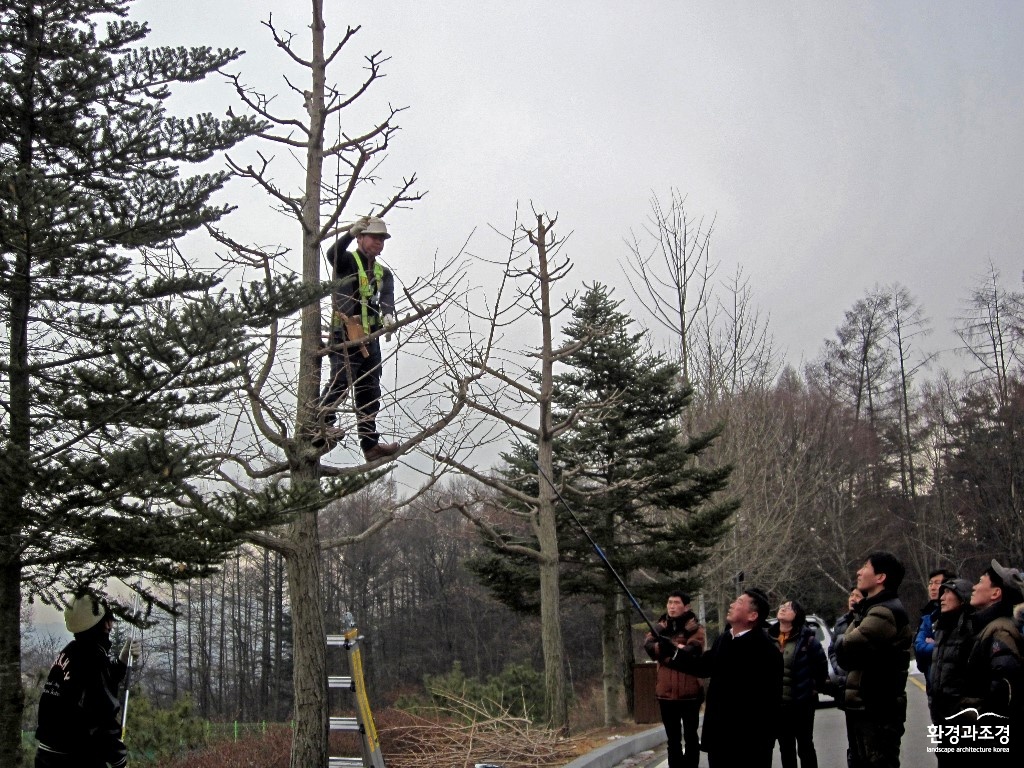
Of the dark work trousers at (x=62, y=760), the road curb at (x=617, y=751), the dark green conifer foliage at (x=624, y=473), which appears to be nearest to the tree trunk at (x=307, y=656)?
the dark work trousers at (x=62, y=760)

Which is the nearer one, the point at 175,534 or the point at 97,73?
the point at 175,534

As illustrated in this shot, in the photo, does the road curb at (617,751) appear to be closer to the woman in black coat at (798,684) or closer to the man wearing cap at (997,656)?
the woman in black coat at (798,684)

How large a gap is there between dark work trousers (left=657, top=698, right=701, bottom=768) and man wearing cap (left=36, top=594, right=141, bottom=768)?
4626mm

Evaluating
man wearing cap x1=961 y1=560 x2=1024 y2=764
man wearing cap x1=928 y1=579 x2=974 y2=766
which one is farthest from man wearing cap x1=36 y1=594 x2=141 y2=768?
man wearing cap x1=961 y1=560 x2=1024 y2=764

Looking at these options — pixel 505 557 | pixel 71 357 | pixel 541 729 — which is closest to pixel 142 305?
pixel 71 357

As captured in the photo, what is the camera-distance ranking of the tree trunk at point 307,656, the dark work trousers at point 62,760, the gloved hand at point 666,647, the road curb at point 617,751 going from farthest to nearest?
the road curb at point 617,751
the tree trunk at point 307,656
the gloved hand at point 666,647
the dark work trousers at point 62,760

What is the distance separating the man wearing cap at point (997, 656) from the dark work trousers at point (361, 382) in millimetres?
4900

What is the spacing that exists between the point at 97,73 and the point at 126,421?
3.01m

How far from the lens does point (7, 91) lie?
7320 millimetres

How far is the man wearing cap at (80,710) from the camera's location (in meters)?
5.67

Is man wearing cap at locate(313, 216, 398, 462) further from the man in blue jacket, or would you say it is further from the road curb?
the man in blue jacket

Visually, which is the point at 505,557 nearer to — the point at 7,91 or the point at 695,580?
the point at 695,580

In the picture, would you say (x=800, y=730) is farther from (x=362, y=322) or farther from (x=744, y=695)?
(x=362, y=322)

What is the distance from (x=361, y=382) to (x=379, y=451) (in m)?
0.65
